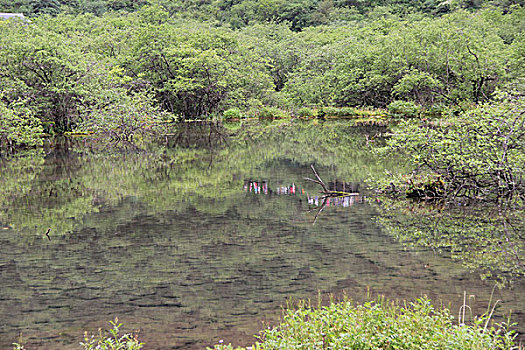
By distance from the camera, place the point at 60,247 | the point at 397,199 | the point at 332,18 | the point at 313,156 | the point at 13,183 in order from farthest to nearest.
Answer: the point at 332,18 → the point at 313,156 → the point at 13,183 → the point at 397,199 → the point at 60,247

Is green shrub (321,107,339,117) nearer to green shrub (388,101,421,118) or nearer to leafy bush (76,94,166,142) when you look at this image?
green shrub (388,101,421,118)

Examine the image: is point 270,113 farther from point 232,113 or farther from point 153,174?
point 153,174

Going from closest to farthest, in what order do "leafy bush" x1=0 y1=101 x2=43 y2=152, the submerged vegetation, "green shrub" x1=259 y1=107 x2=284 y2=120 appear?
the submerged vegetation < "leafy bush" x1=0 y1=101 x2=43 y2=152 < "green shrub" x1=259 y1=107 x2=284 y2=120

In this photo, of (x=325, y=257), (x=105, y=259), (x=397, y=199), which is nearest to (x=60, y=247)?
(x=105, y=259)

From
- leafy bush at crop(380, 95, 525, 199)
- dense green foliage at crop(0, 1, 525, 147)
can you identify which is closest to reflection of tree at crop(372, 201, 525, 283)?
leafy bush at crop(380, 95, 525, 199)

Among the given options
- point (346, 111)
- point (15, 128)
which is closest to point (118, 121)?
point (15, 128)

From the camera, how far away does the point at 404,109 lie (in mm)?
36125

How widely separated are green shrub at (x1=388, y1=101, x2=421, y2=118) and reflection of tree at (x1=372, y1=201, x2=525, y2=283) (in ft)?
88.6

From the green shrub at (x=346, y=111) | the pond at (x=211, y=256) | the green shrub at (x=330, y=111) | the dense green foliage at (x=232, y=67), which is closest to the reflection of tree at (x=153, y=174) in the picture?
the pond at (x=211, y=256)

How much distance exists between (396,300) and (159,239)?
4.23 m

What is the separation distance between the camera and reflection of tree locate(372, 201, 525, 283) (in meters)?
6.93

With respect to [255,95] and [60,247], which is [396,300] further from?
[255,95]

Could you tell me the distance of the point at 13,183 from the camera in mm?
13852

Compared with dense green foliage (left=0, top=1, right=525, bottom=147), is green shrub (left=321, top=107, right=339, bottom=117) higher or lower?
lower
